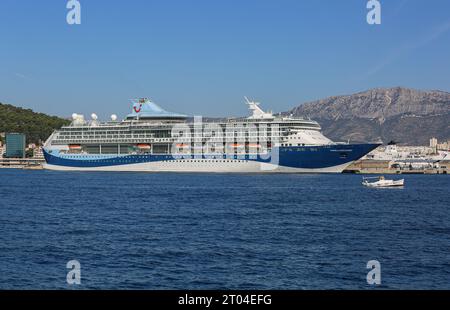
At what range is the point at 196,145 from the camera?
90250 mm

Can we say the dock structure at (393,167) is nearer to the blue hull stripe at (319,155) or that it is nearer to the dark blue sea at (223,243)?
the blue hull stripe at (319,155)

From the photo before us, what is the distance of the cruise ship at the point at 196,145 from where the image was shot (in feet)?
269

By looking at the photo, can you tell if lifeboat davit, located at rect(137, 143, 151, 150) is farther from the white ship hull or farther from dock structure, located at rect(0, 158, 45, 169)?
dock structure, located at rect(0, 158, 45, 169)

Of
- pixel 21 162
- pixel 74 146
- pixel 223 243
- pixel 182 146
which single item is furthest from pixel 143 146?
pixel 223 243

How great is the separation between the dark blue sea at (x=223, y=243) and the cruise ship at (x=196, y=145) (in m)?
38.7

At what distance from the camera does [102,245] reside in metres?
23.6

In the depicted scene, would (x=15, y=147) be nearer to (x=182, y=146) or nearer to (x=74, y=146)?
(x=74, y=146)

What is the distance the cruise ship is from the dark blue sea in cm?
3869

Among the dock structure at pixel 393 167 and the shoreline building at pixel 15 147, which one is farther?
the shoreline building at pixel 15 147

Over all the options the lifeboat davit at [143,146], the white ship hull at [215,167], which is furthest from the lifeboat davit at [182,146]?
the lifeboat davit at [143,146]

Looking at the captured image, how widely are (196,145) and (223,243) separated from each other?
219 feet

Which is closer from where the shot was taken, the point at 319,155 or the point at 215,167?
the point at 319,155

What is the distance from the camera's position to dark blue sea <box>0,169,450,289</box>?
1780 cm
